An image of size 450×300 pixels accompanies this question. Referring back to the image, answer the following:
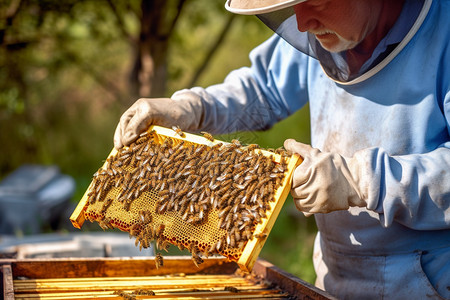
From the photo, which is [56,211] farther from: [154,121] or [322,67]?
[322,67]

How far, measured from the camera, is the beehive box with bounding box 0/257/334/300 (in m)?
3.00

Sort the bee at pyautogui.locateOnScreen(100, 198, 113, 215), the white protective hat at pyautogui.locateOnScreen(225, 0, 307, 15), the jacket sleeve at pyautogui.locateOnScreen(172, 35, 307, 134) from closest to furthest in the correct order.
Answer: the white protective hat at pyautogui.locateOnScreen(225, 0, 307, 15)
the bee at pyautogui.locateOnScreen(100, 198, 113, 215)
the jacket sleeve at pyautogui.locateOnScreen(172, 35, 307, 134)

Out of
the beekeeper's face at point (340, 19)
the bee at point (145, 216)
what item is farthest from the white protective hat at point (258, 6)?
the bee at point (145, 216)

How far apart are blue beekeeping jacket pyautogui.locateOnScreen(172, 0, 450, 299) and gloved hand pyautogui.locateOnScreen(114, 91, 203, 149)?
3.9 inches

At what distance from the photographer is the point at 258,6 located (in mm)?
2664

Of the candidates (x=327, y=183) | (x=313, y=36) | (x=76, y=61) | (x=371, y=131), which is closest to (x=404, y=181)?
(x=327, y=183)

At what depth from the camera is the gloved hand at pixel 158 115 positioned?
3.31 meters

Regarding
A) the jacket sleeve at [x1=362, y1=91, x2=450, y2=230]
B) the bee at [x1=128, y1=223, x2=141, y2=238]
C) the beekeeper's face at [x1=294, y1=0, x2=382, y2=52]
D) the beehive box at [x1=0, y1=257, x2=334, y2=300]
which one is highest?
the beekeeper's face at [x1=294, y1=0, x2=382, y2=52]

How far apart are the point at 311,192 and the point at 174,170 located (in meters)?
0.79

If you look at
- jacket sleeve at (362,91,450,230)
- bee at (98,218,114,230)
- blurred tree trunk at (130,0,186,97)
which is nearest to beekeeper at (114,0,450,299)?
jacket sleeve at (362,91,450,230)

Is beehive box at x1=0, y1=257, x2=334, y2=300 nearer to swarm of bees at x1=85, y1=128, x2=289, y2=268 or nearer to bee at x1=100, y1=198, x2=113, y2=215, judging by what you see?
swarm of bees at x1=85, y1=128, x2=289, y2=268

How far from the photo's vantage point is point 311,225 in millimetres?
10367

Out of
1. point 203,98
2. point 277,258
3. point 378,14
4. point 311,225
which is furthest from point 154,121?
point 311,225

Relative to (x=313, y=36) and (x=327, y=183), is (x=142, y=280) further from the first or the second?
(x=313, y=36)
